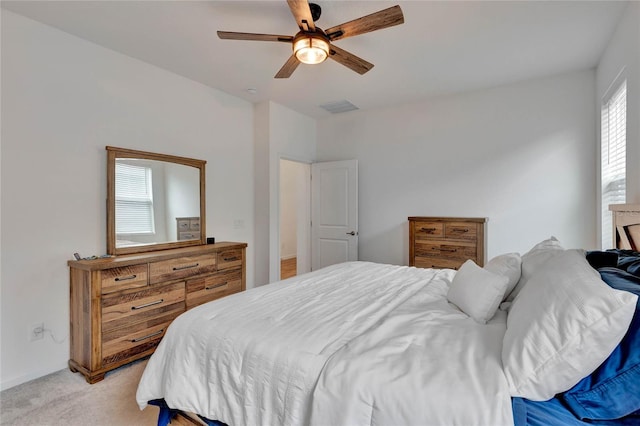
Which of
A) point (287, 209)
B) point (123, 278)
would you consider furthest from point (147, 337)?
point (287, 209)

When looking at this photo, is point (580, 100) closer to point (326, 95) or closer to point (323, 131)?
point (326, 95)

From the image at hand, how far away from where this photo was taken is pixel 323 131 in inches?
197

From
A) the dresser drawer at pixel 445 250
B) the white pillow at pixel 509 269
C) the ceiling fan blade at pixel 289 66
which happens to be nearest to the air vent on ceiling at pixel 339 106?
the ceiling fan blade at pixel 289 66

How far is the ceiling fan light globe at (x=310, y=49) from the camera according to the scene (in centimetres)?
206

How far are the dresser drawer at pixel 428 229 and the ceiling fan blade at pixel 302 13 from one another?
8.28 feet

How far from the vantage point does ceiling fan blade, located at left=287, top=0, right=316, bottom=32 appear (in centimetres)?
178

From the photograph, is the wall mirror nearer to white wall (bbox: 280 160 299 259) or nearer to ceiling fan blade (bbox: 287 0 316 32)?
ceiling fan blade (bbox: 287 0 316 32)

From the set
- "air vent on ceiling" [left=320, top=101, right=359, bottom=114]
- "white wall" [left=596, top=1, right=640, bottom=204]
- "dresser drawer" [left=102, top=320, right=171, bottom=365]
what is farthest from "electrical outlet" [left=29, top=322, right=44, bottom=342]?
"white wall" [left=596, top=1, right=640, bottom=204]

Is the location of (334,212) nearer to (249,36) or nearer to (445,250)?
(445,250)

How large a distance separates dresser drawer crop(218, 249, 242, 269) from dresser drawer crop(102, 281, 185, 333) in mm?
490

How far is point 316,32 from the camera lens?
6.73 ft

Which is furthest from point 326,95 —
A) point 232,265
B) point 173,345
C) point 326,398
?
point 326,398

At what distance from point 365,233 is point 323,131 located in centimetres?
178

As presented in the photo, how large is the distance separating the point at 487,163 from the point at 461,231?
943 millimetres
